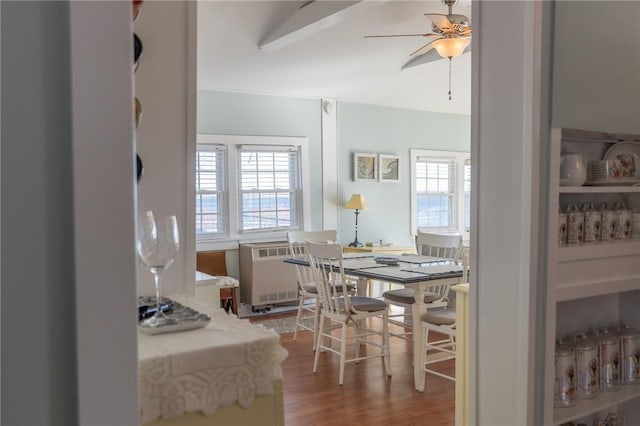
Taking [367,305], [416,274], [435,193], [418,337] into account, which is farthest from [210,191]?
[435,193]

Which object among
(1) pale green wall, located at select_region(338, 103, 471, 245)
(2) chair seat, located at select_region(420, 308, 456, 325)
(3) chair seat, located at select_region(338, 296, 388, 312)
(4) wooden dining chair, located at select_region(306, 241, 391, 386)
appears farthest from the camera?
(1) pale green wall, located at select_region(338, 103, 471, 245)

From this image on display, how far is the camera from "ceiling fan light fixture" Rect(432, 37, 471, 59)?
3910mm

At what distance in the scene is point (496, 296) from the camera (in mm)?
1722

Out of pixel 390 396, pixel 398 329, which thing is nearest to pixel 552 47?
pixel 390 396

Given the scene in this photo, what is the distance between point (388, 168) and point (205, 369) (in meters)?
5.81

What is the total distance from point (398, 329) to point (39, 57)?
489cm

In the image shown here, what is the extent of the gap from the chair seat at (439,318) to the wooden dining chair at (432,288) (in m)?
0.30

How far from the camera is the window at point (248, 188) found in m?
5.66

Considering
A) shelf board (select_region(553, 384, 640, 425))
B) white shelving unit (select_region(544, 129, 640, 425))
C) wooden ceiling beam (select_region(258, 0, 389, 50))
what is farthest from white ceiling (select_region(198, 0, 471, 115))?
shelf board (select_region(553, 384, 640, 425))

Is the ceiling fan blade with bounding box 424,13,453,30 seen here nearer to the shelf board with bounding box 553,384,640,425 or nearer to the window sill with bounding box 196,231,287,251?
the shelf board with bounding box 553,384,640,425

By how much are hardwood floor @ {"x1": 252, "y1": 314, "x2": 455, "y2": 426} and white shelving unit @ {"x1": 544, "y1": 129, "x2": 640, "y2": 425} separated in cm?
136

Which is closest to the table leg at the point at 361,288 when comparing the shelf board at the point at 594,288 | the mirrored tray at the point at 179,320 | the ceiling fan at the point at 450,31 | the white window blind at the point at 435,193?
the ceiling fan at the point at 450,31

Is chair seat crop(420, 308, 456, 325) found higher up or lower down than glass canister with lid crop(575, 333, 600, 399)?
lower down

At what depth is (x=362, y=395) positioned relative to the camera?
3.58m
